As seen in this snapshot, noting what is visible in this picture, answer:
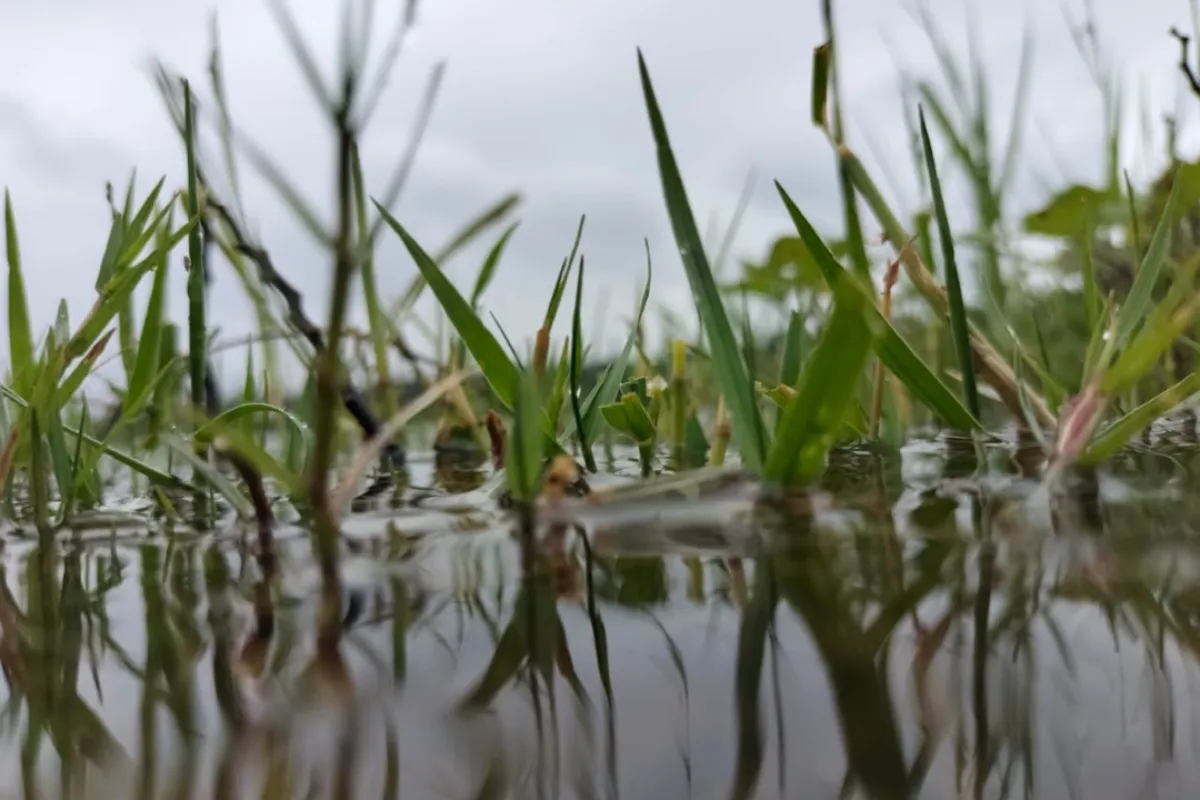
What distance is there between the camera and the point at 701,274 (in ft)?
1.60

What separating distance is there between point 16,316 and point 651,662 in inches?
24.4

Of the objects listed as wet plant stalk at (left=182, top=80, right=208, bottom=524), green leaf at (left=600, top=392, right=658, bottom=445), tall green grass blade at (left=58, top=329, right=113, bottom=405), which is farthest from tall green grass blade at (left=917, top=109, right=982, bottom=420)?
tall green grass blade at (left=58, top=329, right=113, bottom=405)

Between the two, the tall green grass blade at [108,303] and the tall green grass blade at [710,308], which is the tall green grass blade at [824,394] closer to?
the tall green grass blade at [710,308]

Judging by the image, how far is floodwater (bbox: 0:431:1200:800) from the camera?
202 mm

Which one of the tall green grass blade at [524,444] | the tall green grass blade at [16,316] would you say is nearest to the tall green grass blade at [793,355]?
the tall green grass blade at [524,444]

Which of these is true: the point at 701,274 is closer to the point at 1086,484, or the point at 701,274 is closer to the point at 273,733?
the point at 1086,484

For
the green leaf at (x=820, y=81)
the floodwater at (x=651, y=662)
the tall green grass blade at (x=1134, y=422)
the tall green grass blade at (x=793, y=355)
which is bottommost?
the floodwater at (x=651, y=662)

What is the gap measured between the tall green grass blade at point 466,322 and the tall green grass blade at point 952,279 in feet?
0.87

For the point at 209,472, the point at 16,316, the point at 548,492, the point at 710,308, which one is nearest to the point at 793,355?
the point at 710,308

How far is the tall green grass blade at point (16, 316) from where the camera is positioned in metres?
0.65

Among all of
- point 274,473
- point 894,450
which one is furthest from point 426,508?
point 894,450

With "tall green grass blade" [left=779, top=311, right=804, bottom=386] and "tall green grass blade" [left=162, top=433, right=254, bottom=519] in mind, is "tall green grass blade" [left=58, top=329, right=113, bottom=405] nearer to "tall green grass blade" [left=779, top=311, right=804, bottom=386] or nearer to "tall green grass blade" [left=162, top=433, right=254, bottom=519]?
"tall green grass blade" [left=162, top=433, right=254, bottom=519]

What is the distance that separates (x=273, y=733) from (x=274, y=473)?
19 cm

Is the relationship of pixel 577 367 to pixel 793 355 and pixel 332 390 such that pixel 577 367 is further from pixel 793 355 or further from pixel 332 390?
pixel 332 390
